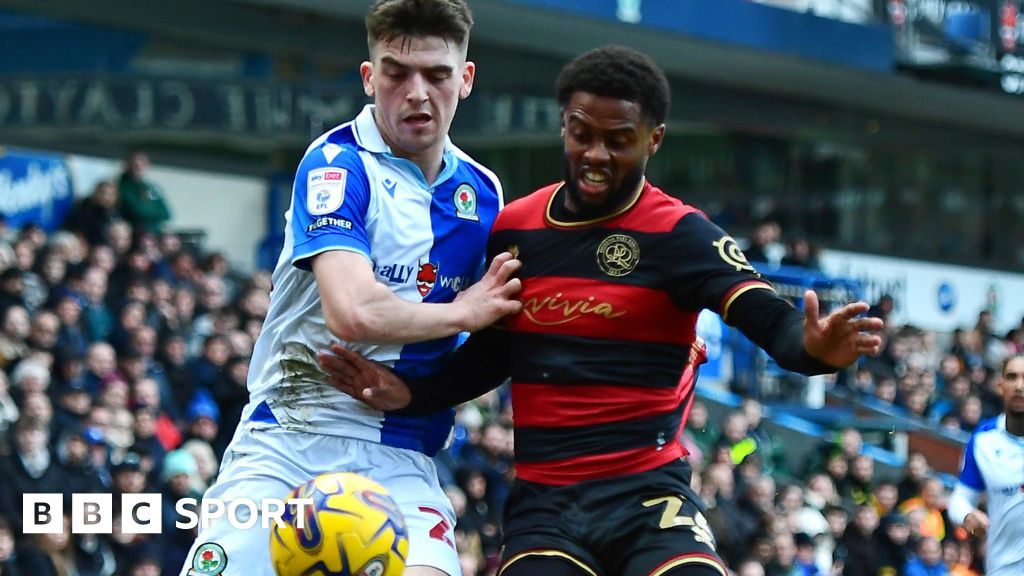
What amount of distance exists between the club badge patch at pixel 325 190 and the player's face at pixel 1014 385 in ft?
16.3

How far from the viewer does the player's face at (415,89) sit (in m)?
5.99

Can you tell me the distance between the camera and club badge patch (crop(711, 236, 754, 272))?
5.61 m

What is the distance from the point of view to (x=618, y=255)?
5723 millimetres

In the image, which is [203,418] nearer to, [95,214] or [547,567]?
[95,214]

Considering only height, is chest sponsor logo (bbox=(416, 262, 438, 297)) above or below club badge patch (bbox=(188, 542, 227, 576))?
above

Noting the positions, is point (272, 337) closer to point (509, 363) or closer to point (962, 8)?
point (509, 363)

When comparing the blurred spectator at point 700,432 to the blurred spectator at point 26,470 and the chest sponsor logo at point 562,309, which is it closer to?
the blurred spectator at point 26,470

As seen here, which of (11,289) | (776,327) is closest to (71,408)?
(11,289)

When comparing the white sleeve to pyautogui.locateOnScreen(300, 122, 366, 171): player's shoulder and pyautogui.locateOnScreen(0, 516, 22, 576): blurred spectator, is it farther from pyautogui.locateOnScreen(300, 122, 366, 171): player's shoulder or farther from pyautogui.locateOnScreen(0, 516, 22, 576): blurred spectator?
A: pyautogui.locateOnScreen(0, 516, 22, 576): blurred spectator

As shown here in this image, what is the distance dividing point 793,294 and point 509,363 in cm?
1447

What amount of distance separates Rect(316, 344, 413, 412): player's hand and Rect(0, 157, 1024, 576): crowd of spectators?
5.14 metres

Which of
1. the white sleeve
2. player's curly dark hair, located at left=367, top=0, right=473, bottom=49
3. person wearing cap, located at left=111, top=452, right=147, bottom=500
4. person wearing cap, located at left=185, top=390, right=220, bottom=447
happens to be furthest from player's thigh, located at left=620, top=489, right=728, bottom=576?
person wearing cap, located at left=185, top=390, right=220, bottom=447

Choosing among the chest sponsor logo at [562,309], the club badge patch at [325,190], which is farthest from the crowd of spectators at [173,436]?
the chest sponsor logo at [562,309]

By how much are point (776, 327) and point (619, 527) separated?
77cm
